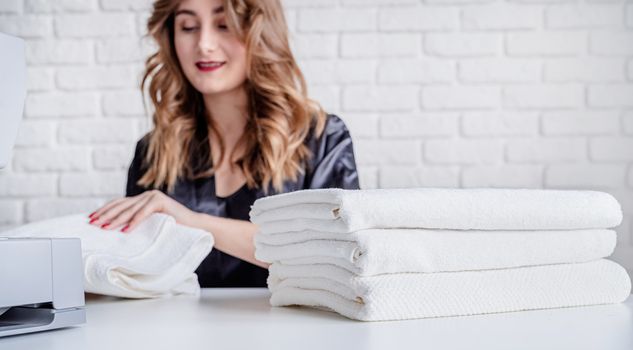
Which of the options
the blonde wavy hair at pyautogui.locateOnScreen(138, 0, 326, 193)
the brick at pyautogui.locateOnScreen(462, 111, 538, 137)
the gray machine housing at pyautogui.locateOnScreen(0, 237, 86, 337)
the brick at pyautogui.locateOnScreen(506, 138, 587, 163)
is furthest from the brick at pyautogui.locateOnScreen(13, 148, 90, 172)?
the gray machine housing at pyautogui.locateOnScreen(0, 237, 86, 337)

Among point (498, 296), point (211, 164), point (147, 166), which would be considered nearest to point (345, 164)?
point (211, 164)

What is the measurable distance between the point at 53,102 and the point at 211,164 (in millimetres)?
728

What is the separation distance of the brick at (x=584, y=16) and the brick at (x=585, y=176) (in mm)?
431

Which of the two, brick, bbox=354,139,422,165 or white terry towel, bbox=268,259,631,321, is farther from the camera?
brick, bbox=354,139,422,165

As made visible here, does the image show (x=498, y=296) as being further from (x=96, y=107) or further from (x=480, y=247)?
(x=96, y=107)

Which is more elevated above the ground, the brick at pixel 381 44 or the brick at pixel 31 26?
the brick at pixel 31 26

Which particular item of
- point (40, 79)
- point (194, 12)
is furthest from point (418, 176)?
point (40, 79)

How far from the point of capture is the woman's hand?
1182 millimetres

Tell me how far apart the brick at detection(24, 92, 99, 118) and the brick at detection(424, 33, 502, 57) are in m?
1.09

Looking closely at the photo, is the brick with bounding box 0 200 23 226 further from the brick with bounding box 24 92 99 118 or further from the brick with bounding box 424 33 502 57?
the brick with bounding box 424 33 502 57

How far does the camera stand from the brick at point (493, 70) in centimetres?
243

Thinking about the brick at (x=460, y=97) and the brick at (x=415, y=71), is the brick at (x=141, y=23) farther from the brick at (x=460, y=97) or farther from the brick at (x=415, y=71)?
the brick at (x=460, y=97)

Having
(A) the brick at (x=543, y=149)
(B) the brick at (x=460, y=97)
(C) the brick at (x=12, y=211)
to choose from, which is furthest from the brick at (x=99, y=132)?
(A) the brick at (x=543, y=149)

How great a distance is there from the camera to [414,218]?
2.73ft
